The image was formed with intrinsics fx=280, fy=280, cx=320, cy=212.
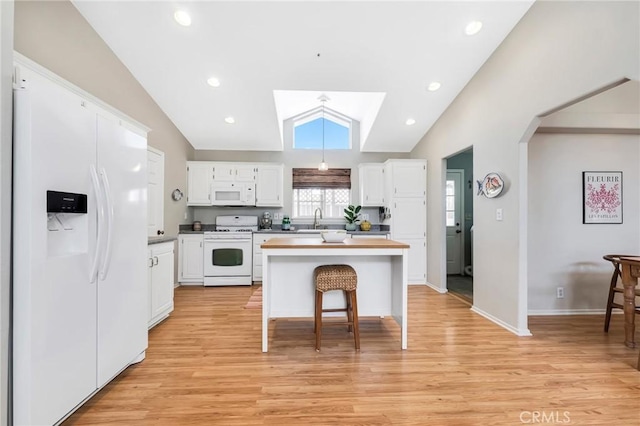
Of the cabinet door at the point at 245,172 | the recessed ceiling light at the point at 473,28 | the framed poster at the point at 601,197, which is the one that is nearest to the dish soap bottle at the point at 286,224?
the cabinet door at the point at 245,172

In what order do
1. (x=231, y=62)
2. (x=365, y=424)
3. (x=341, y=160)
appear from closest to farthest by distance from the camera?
(x=365, y=424) < (x=231, y=62) < (x=341, y=160)

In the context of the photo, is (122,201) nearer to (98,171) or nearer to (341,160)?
(98,171)

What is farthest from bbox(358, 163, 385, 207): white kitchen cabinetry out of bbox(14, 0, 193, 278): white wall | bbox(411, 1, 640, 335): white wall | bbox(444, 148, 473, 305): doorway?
bbox(14, 0, 193, 278): white wall

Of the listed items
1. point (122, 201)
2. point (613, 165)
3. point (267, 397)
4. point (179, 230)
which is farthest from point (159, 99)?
point (613, 165)

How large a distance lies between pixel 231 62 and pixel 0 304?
9.78 feet

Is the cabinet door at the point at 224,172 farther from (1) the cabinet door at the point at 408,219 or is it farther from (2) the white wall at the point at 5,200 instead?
(2) the white wall at the point at 5,200

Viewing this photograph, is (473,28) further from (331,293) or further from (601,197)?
(331,293)

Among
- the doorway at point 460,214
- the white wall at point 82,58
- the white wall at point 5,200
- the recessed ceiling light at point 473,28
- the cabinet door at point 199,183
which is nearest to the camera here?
the white wall at point 5,200

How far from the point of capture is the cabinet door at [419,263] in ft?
15.5

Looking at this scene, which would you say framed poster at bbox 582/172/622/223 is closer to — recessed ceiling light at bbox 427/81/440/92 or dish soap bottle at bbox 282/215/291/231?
recessed ceiling light at bbox 427/81/440/92

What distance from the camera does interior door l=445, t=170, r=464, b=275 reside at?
568 cm

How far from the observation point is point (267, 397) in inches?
69.7

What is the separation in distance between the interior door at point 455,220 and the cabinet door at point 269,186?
3399mm

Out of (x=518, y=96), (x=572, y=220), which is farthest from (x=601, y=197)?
(x=518, y=96)
